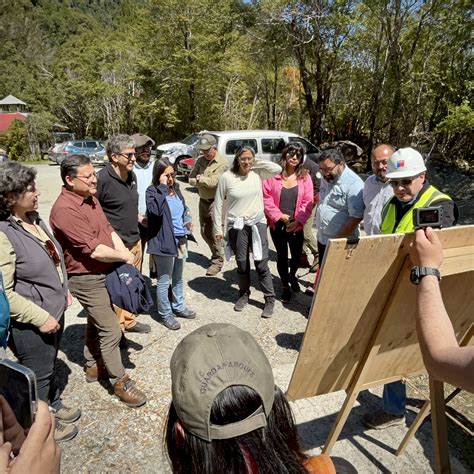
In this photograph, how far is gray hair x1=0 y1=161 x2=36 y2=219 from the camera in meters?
2.22

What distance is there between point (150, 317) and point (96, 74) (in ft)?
94.8

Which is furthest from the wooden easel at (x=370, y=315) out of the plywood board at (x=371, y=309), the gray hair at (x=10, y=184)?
the gray hair at (x=10, y=184)

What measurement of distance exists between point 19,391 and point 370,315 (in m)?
1.52

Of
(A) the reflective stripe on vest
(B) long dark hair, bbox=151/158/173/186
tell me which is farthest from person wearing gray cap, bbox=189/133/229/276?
(A) the reflective stripe on vest

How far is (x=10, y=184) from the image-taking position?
2.22 metres

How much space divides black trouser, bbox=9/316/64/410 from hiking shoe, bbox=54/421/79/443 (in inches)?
10.2

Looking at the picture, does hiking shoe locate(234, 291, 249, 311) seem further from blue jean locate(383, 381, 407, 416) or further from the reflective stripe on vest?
the reflective stripe on vest

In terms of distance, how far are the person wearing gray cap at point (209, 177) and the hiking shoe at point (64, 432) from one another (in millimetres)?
2907

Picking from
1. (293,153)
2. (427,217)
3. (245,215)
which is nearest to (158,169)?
(245,215)

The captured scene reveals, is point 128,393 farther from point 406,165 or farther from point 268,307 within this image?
point 406,165

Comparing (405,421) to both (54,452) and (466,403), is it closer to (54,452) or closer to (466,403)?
(466,403)

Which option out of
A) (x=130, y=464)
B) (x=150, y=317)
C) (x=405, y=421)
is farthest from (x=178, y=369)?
(x=150, y=317)

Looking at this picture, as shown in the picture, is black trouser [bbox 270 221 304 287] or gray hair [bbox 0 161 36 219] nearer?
gray hair [bbox 0 161 36 219]

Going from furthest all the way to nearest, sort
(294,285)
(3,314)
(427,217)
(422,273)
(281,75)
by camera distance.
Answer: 1. (281,75)
2. (294,285)
3. (3,314)
4. (427,217)
5. (422,273)
